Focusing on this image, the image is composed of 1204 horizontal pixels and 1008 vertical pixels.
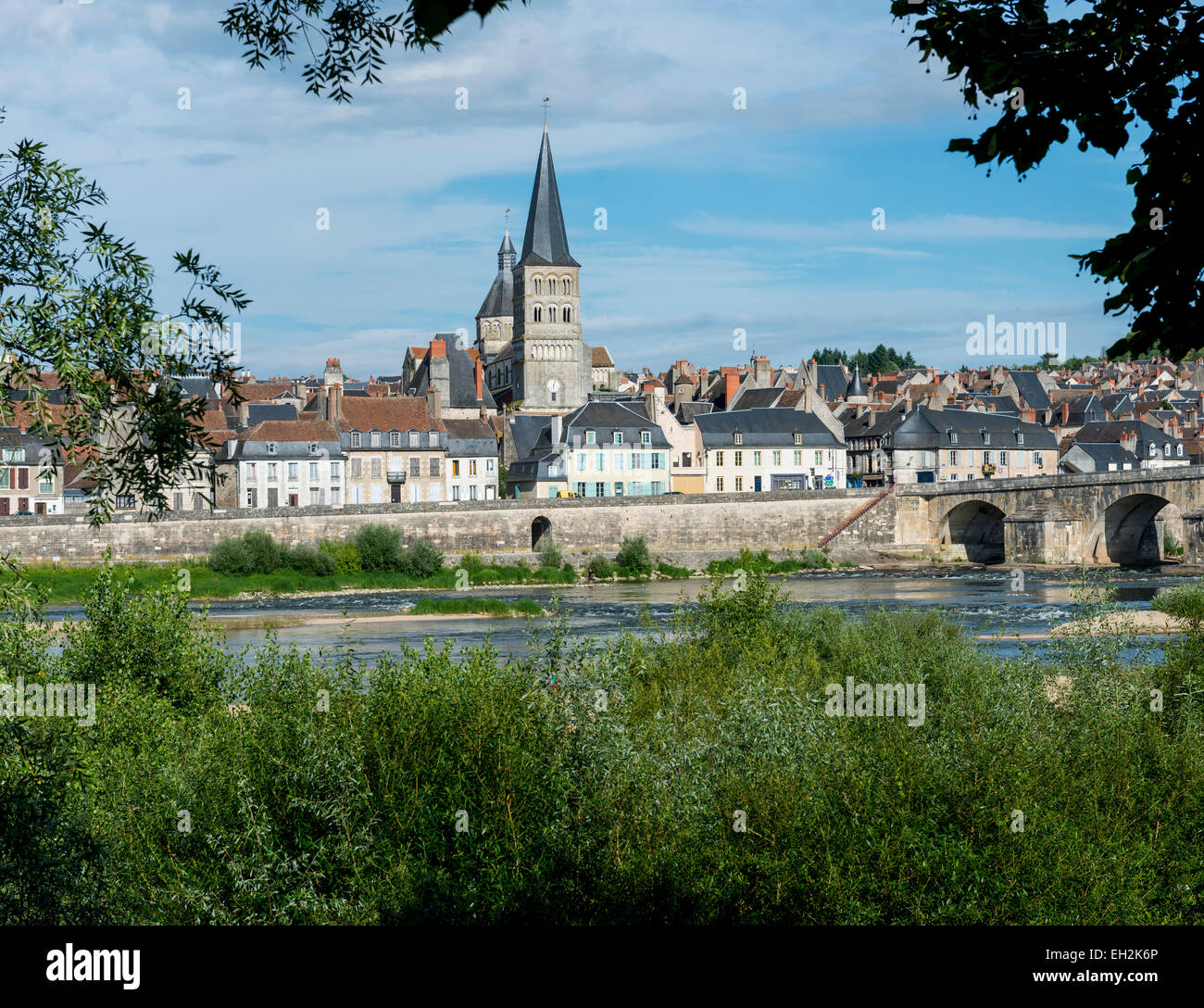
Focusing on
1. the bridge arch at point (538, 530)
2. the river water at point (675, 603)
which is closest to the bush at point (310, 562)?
the river water at point (675, 603)

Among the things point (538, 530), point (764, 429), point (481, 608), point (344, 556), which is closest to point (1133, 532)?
point (764, 429)

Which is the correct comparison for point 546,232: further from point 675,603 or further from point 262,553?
point 675,603

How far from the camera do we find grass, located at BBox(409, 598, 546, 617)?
38531 millimetres

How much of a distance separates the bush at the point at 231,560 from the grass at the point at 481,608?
9717mm

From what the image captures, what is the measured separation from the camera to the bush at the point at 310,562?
49.5 meters

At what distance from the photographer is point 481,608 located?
40156 millimetres

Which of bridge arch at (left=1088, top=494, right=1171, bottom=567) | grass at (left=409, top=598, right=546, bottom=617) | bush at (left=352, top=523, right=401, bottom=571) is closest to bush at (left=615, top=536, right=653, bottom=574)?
bush at (left=352, top=523, right=401, bottom=571)

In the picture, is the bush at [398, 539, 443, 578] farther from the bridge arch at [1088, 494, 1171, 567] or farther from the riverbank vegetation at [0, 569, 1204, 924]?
the riverbank vegetation at [0, 569, 1204, 924]

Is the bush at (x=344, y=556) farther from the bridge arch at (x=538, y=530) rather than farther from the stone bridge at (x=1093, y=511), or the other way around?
the stone bridge at (x=1093, y=511)

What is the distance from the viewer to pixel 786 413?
69.2 metres

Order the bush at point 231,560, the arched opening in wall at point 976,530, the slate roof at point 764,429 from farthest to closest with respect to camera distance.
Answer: the slate roof at point 764,429 → the arched opening in wall at point 976,530 → the bush at point 231,560

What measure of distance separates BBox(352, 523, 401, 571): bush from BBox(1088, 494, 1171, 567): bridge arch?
1150 inches
